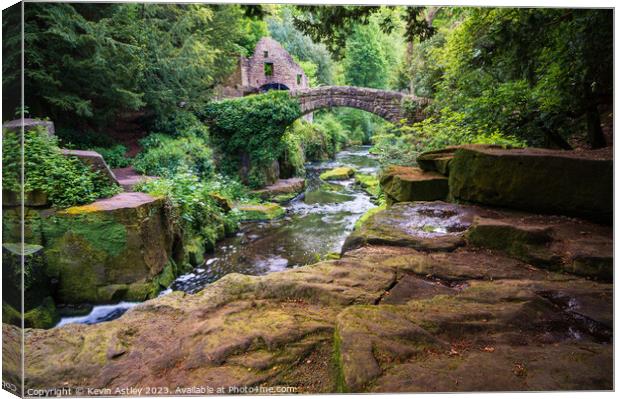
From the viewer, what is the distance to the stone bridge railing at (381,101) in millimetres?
10031

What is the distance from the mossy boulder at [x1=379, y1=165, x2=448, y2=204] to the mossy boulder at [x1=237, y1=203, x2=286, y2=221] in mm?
5092

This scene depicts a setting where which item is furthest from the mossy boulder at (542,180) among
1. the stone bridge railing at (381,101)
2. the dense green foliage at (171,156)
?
the stone bridge railing at (381,101)

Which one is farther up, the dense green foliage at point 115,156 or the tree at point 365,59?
the tree at point 365,59

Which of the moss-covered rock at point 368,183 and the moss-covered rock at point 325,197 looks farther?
the moss-covered rock at point 368,183

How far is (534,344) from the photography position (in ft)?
6.34

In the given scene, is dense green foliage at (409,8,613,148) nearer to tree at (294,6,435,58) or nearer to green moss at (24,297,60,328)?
tree at (294,6,435,58)

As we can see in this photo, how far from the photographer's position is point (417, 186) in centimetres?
481

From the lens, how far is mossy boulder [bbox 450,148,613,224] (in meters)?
2.93

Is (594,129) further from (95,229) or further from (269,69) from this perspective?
(269,69)

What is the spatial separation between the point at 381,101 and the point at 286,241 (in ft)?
17.0

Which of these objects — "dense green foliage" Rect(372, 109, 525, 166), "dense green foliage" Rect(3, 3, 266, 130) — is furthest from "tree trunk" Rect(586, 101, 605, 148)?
"dense green foliage" Rect(3, 3, 266, 130)

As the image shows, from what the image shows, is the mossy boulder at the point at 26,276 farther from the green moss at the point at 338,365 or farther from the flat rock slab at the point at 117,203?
the green moss at the point at 338,365

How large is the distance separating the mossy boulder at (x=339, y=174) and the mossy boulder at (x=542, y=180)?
1098 centimetres

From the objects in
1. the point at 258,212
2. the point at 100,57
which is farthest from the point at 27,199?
the point at 258,212
